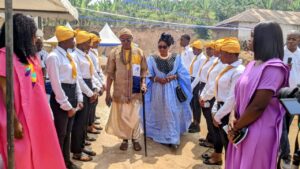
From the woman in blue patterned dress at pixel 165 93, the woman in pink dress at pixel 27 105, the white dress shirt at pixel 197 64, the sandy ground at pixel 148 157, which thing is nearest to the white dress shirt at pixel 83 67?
the sandy ground at pixel 148 157

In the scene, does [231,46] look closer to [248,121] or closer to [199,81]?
[248,121]

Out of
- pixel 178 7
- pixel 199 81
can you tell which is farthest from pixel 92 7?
pixel 199 81

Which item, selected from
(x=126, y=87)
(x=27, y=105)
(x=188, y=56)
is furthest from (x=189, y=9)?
(x=27, y=105)

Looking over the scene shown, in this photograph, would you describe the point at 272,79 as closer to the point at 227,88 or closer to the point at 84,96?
the point at 227,88

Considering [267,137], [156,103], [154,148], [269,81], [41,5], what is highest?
[41,5]

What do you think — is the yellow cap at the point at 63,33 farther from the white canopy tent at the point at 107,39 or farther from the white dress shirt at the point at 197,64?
the white canopy tent at the point at 107,39

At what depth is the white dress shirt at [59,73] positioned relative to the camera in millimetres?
3992

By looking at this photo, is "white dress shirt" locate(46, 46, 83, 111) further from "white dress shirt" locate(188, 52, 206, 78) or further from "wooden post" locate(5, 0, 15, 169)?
"white dress shirt" locate(188, 52, 206, 78)

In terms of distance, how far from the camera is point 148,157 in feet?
18.8

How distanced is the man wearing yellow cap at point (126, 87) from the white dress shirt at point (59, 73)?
1.55 metres

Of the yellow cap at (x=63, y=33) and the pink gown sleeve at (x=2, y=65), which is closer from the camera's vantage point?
the pink gown sleeve at (x=2, y=65)

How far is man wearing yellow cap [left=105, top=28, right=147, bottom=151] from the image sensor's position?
586cm

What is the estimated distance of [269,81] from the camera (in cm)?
279

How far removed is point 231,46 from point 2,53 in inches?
106
